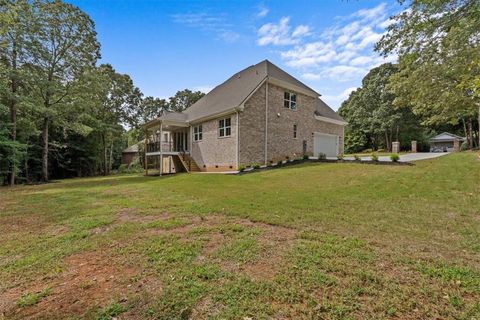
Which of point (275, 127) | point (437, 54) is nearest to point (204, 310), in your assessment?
point (437, 54)

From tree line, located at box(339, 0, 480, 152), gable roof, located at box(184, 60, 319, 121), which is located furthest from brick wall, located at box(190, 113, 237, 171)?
tree line, located at box(339, 0, 480, 152)

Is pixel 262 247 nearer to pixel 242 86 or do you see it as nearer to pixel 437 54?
pixel 437 54

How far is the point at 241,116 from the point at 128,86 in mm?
18867

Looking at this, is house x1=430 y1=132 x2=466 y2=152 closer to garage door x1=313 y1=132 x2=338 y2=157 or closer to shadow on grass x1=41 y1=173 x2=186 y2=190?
garage door x1=313 y1=132 x2=338 y2=157

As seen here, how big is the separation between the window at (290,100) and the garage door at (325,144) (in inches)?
136

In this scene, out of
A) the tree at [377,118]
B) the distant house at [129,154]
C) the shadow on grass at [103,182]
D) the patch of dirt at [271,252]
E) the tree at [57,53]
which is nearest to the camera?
the patch of dirt at [271,252]

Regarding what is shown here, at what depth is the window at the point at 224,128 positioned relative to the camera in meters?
16.3

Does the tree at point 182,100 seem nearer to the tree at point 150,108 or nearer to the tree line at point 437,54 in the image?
the tree at point 150,108

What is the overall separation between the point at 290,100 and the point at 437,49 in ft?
31.2

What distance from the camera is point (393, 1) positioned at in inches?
271

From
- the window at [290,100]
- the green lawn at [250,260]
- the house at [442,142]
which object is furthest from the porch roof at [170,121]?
the house at [442,142]

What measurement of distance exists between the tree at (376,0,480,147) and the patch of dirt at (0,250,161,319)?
7.46m

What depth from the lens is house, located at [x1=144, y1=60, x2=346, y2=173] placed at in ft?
52.4

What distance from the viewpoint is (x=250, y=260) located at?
3.39 metres
